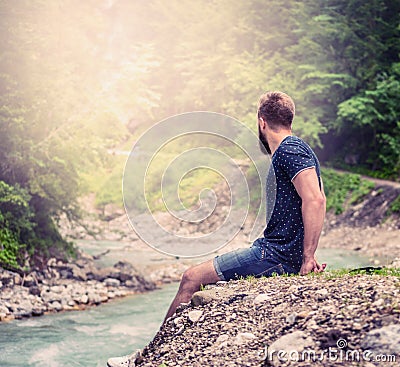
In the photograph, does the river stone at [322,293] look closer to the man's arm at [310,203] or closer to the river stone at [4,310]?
the man's arm at [310,203]

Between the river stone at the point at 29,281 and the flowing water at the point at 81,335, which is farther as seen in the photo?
the river stone at the point at 29,281

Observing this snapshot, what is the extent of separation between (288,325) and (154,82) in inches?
1308

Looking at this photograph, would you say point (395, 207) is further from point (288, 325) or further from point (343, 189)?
point (288, 325)

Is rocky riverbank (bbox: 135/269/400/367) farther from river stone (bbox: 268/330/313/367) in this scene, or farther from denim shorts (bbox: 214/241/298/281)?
denim shorts (bbox: 214/241/298/281)

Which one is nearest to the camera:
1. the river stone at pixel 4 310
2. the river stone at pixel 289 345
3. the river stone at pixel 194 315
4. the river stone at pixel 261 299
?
the river stone at pixel 289 345

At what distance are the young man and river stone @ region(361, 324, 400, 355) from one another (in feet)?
3.26

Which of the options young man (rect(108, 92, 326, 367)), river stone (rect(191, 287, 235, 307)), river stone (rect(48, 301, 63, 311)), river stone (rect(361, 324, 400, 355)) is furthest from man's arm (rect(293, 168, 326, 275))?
river stone (rect(48, 301, 63, 311))

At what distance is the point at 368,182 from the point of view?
2003 centimetres

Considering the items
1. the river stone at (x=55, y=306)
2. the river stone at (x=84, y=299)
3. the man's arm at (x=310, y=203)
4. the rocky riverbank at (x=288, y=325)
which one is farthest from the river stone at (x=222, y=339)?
the river stone at (x=84, y=299)

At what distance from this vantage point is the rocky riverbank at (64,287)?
387 inches

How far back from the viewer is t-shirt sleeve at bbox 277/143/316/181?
422cm

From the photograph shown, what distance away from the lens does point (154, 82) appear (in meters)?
36.1

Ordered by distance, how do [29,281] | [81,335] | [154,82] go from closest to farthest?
1. [81,335]
2. [29,281]
3. [154,82]

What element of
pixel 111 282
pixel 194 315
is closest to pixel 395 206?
pixel 111 282
